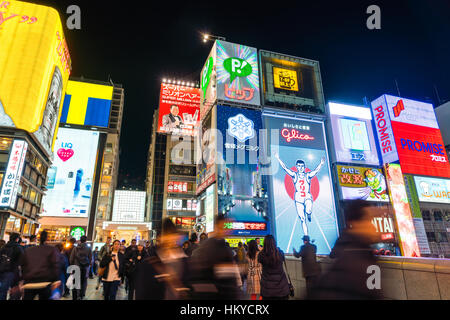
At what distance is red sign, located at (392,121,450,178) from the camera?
33.9 metres

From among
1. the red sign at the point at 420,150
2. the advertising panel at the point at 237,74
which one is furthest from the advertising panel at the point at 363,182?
the advertising panel at the point at 237,74

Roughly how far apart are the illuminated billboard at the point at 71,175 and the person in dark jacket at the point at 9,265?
128 feet

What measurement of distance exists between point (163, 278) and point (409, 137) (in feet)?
132

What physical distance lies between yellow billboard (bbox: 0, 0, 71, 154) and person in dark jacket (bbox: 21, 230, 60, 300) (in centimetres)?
2649

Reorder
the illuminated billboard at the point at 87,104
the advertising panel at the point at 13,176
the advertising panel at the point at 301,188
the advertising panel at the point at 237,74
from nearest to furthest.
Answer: the advertising panel at the point at 13,176 < the advertising panel at the point at 301,188 < the advertising panel at the point at 237,74 < the illuminated billboard at the point at 87,104

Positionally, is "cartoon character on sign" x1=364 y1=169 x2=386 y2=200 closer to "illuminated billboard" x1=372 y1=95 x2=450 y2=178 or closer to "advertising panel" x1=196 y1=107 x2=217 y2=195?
"illuminated billboard" x1=372 y1=95 x2=450 y2=178

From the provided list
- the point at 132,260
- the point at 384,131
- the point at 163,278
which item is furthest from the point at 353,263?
the point at 384,131

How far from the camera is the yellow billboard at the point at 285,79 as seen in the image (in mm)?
36031

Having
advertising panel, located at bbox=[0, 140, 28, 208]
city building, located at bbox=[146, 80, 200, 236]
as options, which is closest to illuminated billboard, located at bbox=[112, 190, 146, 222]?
city building, located at bbox=[146, 80, 200, 236]

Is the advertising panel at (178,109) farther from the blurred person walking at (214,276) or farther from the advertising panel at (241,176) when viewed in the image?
the blurred person walking at (214,276)

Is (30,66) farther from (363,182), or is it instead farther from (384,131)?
(384,131)

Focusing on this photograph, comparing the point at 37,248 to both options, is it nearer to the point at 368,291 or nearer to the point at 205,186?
the point at 368,291

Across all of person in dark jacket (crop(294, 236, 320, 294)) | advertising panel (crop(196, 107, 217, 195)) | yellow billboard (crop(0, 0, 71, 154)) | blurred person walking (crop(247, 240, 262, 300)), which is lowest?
blurred person walking (crop(247, 240, 262, 300))
